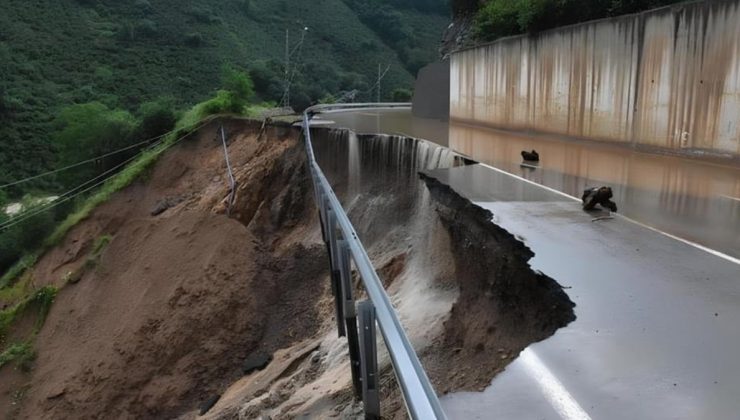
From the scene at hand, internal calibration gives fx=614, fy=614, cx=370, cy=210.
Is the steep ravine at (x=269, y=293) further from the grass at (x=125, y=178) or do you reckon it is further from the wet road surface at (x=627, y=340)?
the grass at (x=125, y=178)

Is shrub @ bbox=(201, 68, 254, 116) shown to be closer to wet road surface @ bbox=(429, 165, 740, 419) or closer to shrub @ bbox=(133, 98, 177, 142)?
shrub @ bbox=(133, 98, 177, 142)

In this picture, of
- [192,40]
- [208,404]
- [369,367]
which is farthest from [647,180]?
[192,40]

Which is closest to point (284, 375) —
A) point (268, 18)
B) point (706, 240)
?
point (706, 240)

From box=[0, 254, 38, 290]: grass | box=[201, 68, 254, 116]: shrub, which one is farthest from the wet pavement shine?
box=[0, 254, 38, 290]: grass

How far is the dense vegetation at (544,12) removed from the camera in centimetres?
1301

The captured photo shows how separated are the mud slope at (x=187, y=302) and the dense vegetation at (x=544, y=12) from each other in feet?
22.5

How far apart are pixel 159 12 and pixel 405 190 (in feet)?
222

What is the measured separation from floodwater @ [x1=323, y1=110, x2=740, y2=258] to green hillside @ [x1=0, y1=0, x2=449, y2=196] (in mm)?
29045

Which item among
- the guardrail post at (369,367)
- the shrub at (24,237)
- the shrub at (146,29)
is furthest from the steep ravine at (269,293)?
the shrub at (146,29)

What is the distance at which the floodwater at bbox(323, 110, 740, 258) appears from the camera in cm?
580

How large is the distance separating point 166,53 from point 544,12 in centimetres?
5391

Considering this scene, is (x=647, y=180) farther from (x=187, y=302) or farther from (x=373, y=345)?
(x=187, y=302)

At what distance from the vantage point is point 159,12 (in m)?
69.7

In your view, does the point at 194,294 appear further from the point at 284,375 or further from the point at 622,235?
the point at 622,235
